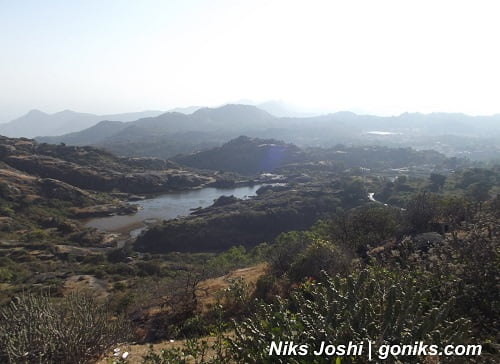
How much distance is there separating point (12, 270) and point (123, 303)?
90.6 ft

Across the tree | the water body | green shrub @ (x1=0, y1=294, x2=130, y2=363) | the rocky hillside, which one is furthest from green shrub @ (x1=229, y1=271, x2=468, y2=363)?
the rocky hillside

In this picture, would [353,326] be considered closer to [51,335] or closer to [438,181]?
[51,335]

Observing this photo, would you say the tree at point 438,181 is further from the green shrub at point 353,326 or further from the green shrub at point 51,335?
the green shrub at point 51,335

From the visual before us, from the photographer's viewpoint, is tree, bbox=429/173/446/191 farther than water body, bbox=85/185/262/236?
Yes

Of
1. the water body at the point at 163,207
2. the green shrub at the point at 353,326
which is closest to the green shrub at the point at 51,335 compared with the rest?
the green shrub at the point at 353,326

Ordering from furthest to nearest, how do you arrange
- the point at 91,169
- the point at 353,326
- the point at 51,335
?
the point at 91,169
the point at 51,335
the point at 353,326

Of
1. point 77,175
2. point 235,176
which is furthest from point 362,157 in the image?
point 77,175

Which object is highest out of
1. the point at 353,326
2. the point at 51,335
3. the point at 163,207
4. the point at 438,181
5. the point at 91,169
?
the point at 353,326

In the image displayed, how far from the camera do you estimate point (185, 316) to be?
9.54m

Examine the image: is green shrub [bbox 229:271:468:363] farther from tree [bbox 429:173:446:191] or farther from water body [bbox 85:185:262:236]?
tree [bbox 429:173:446:191]

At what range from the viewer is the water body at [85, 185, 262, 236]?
210 feet

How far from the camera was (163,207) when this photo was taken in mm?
80875

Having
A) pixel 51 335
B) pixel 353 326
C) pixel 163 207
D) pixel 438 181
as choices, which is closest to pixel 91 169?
pixel 163 207

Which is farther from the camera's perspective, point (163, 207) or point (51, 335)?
point (163, 207)
